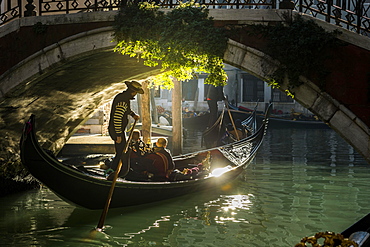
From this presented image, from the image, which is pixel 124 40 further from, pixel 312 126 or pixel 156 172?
pixel 312 126

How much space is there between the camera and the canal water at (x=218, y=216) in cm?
449

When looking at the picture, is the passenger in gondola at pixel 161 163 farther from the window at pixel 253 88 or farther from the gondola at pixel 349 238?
the window at pixel 253 88

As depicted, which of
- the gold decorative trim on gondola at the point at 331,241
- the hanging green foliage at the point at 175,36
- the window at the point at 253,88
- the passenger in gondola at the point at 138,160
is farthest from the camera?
the window at the point at 253,88

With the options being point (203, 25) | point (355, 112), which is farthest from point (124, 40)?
point (355, 112)

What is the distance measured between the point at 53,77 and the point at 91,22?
0.95m

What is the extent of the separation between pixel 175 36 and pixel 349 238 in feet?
9.43

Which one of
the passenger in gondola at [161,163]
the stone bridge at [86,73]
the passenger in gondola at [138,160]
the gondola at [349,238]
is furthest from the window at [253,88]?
the gondola at [349,238]

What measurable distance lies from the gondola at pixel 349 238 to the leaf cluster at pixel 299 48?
6.26 ft

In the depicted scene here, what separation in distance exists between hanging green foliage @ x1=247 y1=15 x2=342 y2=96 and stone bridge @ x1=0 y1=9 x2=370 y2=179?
0.06 metres

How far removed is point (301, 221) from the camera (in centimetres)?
502

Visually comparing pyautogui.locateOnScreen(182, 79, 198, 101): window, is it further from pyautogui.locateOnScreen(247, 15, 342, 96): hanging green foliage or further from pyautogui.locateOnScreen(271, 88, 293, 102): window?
pyautogui.locateOnScreen(247, 15, 342, 96): hanging green foliage

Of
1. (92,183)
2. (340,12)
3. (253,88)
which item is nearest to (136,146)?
(92,183)

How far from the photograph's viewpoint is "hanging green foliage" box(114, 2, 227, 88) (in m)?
4.61

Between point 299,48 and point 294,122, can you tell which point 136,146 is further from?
point 294,122
